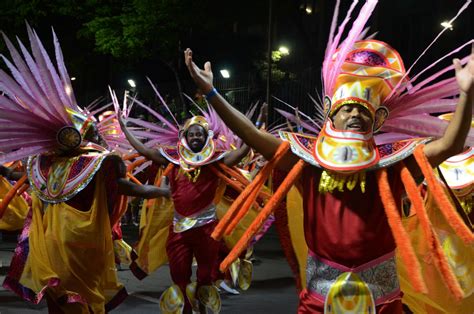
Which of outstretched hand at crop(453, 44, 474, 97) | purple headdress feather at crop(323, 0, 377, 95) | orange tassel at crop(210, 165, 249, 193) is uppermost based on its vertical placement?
purple headdress feather at crop(323, 0, 377, 95)

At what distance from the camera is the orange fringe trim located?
385cm

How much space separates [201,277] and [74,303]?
1866mm

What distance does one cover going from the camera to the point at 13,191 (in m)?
6.32

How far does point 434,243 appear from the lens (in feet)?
11.7

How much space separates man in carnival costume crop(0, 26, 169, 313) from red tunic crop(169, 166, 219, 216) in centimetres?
140

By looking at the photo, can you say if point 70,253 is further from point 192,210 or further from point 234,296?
point 234,296

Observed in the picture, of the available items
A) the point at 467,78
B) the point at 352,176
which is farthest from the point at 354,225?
the point at 467,78

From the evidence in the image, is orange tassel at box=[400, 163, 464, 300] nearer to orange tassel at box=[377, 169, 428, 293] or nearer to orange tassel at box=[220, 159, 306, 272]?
orange tassel at box=[377, 169, 428, 293]

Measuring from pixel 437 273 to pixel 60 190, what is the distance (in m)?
2.74

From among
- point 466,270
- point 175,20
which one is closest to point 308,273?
point 466,270

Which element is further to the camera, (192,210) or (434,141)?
(192,210)

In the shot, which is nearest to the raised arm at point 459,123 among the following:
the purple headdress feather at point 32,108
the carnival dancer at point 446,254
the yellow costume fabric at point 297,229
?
the carnival dancer at point 446,254

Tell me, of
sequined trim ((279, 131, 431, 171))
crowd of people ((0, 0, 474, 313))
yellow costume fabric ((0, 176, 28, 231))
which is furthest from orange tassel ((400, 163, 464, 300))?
yellow costume fabric ((0, 176, 28, 231))

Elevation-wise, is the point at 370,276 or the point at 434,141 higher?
the point at 434,141
